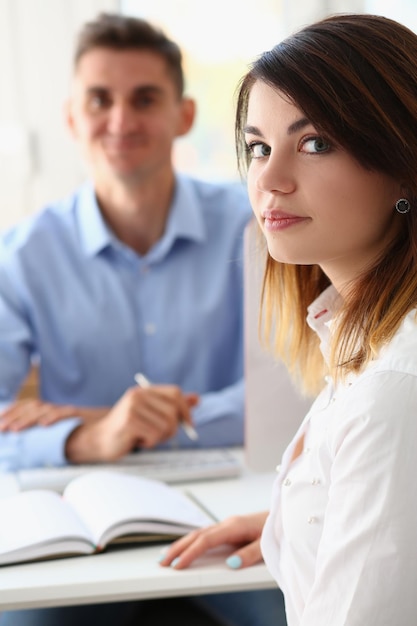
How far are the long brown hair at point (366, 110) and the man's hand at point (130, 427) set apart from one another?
766 mm

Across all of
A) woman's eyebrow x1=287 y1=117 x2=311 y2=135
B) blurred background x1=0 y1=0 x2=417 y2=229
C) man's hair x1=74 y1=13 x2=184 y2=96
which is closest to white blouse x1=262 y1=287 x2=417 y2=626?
woman's eyebrow x1=287 y1=117 x2=311 y2=135

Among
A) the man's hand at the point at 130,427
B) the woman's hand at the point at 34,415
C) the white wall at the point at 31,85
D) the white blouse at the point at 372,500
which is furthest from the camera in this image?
the white wall at the point at 31,85

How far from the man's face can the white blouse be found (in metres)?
1.37

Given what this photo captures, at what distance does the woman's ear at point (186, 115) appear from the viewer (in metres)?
2.35

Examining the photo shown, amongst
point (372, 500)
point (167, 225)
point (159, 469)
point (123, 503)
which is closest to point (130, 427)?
point (159, 469)

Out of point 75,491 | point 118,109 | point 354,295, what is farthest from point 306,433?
point 118,109

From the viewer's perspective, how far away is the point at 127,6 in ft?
8.95

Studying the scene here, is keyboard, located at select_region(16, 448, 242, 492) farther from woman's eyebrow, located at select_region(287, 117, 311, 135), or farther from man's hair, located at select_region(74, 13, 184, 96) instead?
man's hair, located at select_region(74, 13, 184, 96)

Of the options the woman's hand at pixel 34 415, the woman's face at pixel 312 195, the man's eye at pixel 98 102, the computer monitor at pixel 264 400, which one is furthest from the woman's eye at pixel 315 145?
the man's eye at pixel 98 102

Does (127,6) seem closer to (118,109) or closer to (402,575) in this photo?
(118,109)

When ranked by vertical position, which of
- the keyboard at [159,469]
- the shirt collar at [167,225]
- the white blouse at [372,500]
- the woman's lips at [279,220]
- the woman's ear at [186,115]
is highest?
the woman's lips at [279,220]

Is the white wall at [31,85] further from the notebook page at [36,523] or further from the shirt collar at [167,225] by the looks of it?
the notebook page at [36,523]

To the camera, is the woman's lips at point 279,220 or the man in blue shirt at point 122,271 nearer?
the woman's lips at point 279,220

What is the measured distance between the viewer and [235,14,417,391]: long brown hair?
89 centimetres
